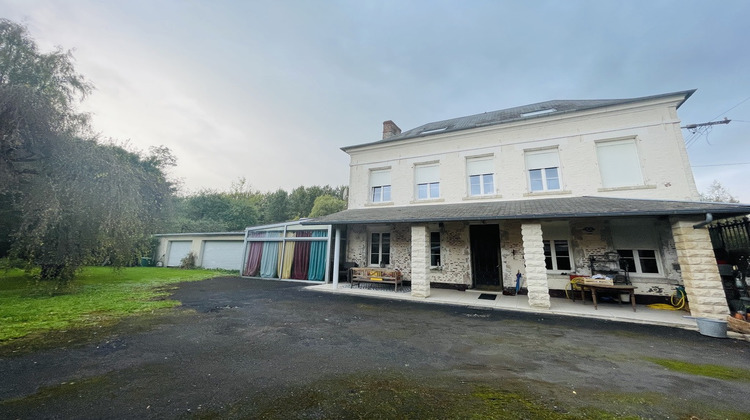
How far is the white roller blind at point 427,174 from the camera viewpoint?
10.8 m

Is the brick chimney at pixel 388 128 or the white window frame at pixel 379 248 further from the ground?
the brick chimney at pixel 388 128

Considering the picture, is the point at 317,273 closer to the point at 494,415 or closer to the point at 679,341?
the point at 494,415

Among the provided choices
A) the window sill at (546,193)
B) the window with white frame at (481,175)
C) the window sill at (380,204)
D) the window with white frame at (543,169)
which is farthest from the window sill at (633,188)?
the window sill at (380,204)

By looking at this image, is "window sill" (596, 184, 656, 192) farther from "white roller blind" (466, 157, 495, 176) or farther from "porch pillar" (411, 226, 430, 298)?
"porch pillar" (411, 226, 430, 298)

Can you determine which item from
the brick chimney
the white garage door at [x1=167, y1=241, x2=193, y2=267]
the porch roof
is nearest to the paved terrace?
the porch roof

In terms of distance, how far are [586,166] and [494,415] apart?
9.60m

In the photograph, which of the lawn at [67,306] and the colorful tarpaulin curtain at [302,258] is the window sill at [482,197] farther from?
the lawn at [67,306]

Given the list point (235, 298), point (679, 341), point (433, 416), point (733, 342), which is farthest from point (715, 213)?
point (235, 298)

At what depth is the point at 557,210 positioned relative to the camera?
6820mm

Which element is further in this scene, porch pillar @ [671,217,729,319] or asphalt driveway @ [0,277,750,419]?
porch pillar @ [671,217,729,319]

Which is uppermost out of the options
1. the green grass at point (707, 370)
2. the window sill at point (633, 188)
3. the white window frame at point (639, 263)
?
the window sill at point (633, 188)

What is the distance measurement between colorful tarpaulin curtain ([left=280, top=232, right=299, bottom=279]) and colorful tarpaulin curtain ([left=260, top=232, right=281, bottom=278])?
62cm

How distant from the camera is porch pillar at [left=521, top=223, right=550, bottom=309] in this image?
22.5 ft

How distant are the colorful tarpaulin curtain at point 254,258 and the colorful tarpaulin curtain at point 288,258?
2.08 meters
